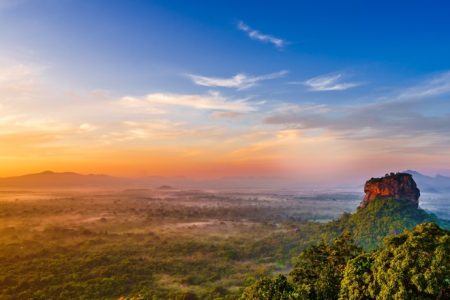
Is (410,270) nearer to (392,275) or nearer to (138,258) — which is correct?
(392,275)

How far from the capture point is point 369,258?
22.3 meters

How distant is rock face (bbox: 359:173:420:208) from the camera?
106875mm

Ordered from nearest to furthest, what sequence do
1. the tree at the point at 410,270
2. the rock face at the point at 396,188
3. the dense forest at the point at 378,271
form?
1. the tree at the point at 410,270
2. the dense forest at the point at 378,271
3. the rock face at the point at 396,188

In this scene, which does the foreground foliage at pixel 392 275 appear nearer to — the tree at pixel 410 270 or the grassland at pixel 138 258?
the tree at pixel 410 270

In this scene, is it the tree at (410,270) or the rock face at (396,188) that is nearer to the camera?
the tree at (410,270)

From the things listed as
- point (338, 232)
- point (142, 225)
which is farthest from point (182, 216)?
point (338, 232)

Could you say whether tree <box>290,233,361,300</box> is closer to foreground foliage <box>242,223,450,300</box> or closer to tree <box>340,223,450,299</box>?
foreground foliage <box>242,223,450,300</box>

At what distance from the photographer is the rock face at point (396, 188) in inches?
4208

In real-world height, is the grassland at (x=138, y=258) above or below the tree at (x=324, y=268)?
below

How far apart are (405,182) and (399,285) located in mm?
103698

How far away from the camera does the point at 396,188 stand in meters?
107

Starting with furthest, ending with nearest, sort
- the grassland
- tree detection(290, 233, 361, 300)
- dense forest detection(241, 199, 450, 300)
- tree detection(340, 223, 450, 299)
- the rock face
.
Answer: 1. the rock face
2. the grassland
3. tree detection(290, 233, 361, 300)
4. dense forest detection(241, 199, 450, 300)
5. tree detection(340, 223, 450, 299)

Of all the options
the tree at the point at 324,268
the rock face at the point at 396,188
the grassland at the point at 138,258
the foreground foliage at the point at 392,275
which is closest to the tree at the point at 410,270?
the foreground foliage at the point at 392,275

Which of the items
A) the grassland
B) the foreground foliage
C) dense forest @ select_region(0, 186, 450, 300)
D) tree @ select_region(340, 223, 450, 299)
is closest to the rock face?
dense forest @ select_region(0, 186, 450, 300)
